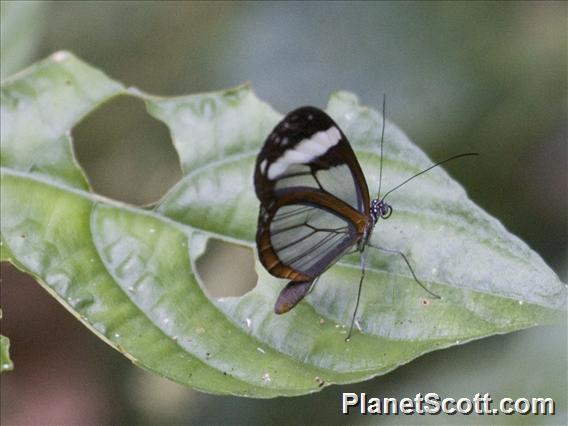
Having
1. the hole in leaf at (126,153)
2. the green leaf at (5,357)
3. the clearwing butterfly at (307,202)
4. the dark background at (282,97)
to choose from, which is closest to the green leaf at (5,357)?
the green leaf at (5,357)

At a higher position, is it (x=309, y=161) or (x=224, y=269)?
(x=309, y=161)

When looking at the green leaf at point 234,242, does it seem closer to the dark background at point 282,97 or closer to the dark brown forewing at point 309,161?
the dark brown forewing at point 309,161

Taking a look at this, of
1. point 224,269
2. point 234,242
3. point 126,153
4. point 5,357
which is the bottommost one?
point 224,269

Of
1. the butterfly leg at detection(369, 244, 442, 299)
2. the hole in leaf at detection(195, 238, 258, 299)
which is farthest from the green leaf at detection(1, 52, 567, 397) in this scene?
the hole in leaf at detection(195, 238, 258, 299)

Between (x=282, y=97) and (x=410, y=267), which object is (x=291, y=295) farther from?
(x=282, y=97)

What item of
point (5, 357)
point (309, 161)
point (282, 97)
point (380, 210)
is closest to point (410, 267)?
point (380, 210)

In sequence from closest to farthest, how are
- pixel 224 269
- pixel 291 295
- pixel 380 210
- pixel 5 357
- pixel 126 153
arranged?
pixel 5 357, pixel 291 295, pixel 380 210, pixel 224 269, pixel 126 153

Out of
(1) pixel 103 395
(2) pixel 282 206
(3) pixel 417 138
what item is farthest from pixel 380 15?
(1) pixel 103 395

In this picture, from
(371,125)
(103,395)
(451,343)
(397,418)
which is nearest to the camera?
(451,343)

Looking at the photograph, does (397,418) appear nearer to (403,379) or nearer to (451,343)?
(403,379)
